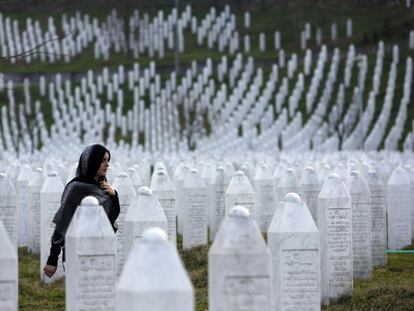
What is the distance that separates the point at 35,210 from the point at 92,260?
24.7 ft

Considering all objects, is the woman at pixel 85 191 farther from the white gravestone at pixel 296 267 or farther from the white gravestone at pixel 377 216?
the white gravestone at pixel 377 216

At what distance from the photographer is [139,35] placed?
75.3 meters

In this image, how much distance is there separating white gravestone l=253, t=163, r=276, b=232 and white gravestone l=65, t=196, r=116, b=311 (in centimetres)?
1021

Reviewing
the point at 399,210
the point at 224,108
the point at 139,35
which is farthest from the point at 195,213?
the point at 139,35

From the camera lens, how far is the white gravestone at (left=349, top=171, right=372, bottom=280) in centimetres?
1309

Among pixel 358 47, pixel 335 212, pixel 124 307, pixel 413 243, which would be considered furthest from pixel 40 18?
pixel 124 307

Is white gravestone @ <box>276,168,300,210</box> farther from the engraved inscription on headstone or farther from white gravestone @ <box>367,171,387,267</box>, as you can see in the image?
the engraved inscription on headstone

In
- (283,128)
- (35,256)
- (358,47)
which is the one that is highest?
(358,47)

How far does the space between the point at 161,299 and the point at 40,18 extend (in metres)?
78.7

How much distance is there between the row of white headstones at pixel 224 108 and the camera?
4762 centimetres

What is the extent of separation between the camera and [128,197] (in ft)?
42.4

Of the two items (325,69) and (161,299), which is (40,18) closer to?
(325,69)

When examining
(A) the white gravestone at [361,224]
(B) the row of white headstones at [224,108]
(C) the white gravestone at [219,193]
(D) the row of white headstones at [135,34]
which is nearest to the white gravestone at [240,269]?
(A) the white gravestone at [361,224]

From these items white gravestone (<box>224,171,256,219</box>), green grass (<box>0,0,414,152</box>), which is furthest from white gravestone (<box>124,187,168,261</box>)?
green grass (<box>0,0,414,152</box>)
